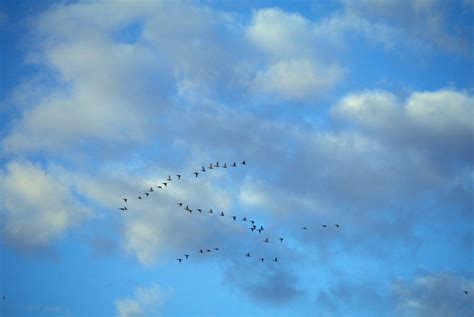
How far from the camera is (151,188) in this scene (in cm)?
14750

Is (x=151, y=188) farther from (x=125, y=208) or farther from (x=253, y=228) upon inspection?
(x=253, y=228)

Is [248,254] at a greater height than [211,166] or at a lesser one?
lesser

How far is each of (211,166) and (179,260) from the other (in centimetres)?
2850

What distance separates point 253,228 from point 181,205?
61.5ft

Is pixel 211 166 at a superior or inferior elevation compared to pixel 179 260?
superior

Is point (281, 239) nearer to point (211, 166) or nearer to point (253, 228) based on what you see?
point (253, 228)

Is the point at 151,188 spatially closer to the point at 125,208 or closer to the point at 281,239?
the point at 125,208

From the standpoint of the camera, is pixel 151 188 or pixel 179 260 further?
pixel 179 260

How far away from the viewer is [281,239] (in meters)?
159

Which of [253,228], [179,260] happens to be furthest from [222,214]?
[179,260]

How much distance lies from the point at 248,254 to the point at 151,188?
29698mm

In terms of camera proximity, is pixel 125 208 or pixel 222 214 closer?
pixel 222 214

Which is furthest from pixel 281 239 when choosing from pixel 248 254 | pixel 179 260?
pixel 179 260

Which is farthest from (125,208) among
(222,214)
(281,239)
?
(281,239)
